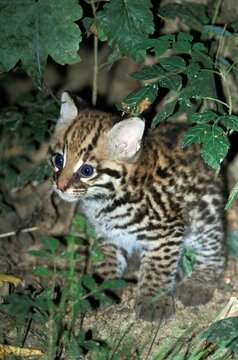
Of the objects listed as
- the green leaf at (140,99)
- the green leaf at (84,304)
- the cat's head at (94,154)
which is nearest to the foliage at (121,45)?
the green leaf at (140,99)

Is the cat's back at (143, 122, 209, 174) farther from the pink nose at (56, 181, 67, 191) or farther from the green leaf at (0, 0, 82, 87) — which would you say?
the green leaf at (0, 0, 82, 87)

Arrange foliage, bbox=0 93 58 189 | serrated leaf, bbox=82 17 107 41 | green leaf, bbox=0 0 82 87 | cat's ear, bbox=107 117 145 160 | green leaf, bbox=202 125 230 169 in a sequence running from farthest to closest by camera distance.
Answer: foliage, bbox=0 93 58 189 < serrated leaf, bbox=82 17 107 41 < cat's ear, bbox=107 117 145 160 < green leaf, bbox=0 0 82 87 < green leaf, bbox=202 125 230 169

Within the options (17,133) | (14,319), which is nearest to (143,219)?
(14,319)

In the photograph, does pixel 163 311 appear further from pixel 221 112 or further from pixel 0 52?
pixel 0 52

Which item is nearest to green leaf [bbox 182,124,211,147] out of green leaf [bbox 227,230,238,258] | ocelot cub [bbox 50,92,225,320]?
ocelot cub [bbox 50,92,225,320]

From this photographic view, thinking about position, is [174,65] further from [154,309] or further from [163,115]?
[154,309]

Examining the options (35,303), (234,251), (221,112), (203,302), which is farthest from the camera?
(234,251)

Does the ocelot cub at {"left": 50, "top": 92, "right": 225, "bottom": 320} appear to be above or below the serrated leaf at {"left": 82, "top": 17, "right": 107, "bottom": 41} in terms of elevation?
below
